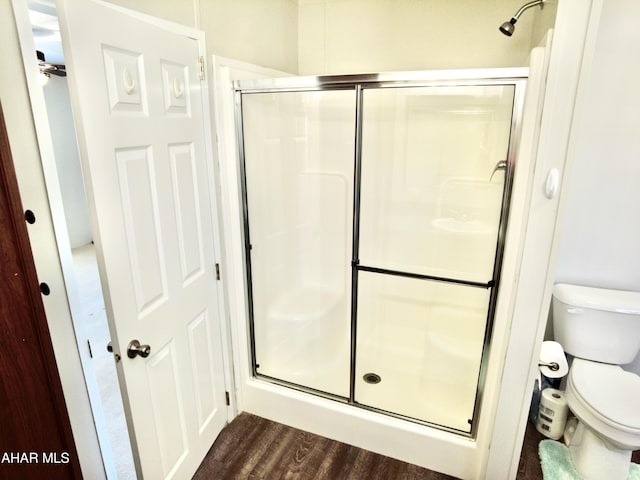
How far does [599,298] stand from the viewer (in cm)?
200

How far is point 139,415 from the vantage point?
1.40 metres

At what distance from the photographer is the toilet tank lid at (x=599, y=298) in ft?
6.39

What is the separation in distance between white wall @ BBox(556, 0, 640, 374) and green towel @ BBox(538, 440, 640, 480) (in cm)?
63

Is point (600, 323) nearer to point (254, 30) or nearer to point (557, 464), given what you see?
point (557, 464)

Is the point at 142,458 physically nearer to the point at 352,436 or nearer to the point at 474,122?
the point at 352,436

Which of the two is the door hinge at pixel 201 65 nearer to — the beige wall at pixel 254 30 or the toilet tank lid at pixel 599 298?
the beige wall at pixel 254 30

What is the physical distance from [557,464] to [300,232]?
187 cm

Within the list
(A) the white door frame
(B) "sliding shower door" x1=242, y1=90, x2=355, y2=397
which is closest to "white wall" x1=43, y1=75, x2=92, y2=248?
(B) "sliding shower door" x1=242, y1=90, x2=355, y2=397

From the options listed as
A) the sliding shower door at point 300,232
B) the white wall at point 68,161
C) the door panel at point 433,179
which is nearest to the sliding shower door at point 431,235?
the door panel at point 433,179

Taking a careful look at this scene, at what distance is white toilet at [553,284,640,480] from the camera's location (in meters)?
1.70

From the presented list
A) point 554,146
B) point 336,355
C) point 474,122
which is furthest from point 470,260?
point 336,355

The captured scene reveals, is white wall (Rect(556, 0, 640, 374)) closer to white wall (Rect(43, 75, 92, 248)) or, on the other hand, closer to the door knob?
the door knob

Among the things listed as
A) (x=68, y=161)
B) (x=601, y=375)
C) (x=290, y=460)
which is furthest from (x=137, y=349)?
(x=68, y=161)

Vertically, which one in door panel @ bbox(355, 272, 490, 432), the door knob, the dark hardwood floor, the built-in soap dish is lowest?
the dark hardwood floor
